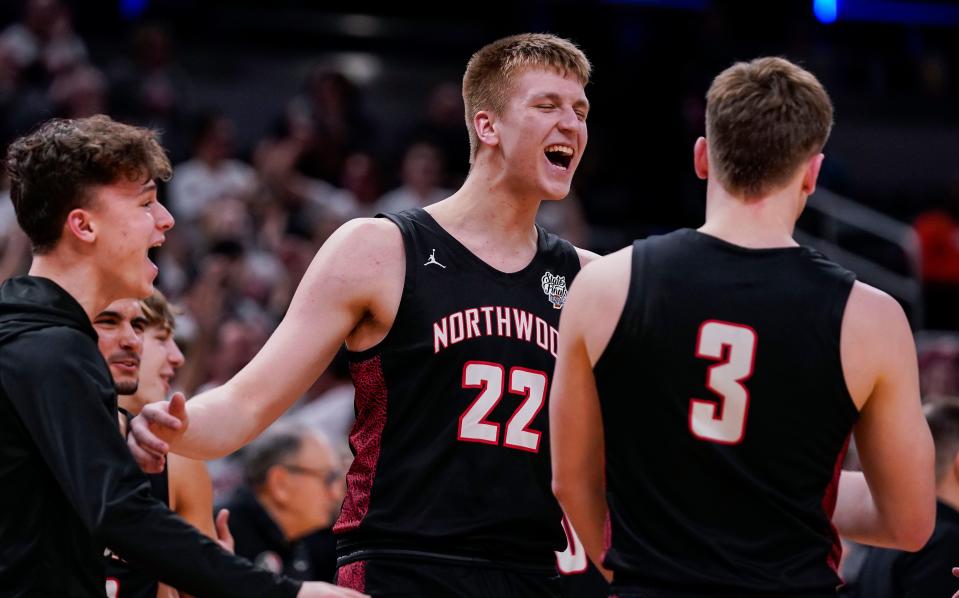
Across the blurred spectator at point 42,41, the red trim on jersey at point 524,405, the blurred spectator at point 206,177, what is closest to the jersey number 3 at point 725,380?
the red trim on jersey at point 524,405

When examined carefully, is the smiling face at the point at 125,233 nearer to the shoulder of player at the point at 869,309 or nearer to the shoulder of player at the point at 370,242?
the shoulder of player at the point at 370,242

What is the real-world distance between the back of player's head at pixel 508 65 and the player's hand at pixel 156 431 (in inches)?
56.9

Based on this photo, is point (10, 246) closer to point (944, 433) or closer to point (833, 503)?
point (944, 433)

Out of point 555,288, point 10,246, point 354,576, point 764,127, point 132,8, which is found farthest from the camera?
point 132,8

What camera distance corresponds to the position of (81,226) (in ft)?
11.5

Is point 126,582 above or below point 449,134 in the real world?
below

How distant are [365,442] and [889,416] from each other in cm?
160

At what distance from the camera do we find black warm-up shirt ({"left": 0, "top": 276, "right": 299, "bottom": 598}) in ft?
10.3

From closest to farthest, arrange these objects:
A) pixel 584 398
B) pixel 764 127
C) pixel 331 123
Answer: pixel 764 127 → pixel 584 398 → pixel 331 123

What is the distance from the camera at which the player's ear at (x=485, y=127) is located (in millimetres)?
4480

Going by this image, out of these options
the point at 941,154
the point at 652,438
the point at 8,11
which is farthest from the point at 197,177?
the point at 941,154

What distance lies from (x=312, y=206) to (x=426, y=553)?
8577 millimetres

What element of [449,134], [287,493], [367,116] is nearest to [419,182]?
[449,134]

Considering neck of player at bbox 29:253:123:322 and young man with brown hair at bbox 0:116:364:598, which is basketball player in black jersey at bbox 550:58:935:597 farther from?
neck of player at bbox 29:253:123:322
